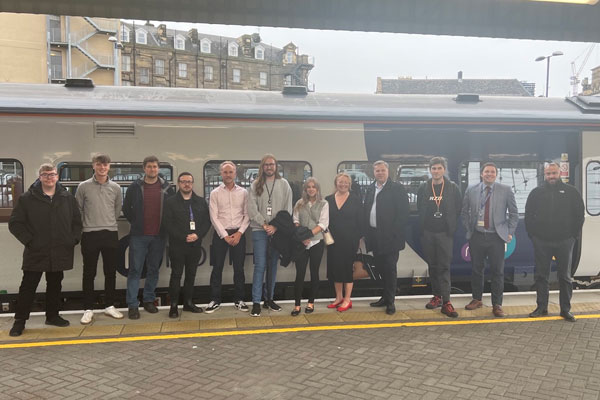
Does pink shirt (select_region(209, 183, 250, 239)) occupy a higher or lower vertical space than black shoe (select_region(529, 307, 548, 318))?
higher

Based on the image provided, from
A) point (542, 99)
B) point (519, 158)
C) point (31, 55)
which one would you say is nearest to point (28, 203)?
point (519, 158)

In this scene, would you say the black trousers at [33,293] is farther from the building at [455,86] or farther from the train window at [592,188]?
the building at [455,86]

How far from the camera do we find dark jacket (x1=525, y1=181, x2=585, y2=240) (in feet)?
19.1

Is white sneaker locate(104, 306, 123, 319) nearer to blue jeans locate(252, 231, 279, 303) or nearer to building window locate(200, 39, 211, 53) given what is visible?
blue jeans locate(252, 231, 279, 303)

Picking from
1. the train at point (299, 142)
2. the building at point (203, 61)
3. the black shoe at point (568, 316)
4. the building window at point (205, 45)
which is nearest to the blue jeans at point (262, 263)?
the train at point (299, 142)

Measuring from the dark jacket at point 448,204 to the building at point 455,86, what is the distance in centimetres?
4374

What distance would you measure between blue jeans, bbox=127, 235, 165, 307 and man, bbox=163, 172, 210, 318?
0.21 m

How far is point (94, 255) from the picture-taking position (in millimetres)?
5598

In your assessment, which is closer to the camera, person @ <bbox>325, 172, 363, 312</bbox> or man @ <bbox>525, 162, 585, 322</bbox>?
man @ <bbox>525, 162, 585, 322</bbox>

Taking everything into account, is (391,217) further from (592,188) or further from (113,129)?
(113,129)

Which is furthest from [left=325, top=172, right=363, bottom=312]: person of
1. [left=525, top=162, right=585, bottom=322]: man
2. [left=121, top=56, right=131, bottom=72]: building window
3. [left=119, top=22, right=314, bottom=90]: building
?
[left=121, top=56, right=131, bottom=72]: building window

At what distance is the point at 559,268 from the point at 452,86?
166 ft

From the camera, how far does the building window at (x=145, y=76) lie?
173 feet

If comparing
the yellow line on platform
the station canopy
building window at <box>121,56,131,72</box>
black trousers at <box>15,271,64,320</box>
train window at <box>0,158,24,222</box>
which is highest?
building window at <box>121,56,131,72</box>
